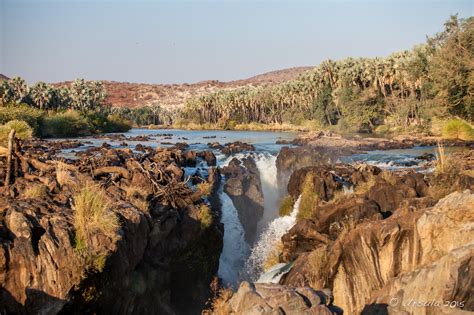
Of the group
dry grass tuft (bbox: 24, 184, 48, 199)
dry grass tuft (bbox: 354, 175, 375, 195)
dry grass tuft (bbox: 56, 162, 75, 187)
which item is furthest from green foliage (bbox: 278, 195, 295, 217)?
dry grass tuft (bbox: 24, 184, 48, 199)

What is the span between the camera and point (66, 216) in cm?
1105

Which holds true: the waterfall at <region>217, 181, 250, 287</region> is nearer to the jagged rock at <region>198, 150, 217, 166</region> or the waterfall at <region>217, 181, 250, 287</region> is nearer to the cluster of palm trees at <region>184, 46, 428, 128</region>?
the jagged rock at <region>198, 150, 217, 166</region>

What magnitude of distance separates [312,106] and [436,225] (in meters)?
77.1

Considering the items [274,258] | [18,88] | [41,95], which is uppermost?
[18,88]

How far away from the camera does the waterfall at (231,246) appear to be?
18.2 m

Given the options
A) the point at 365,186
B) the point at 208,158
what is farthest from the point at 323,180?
the point at 208,158

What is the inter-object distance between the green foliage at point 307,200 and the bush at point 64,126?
136ft

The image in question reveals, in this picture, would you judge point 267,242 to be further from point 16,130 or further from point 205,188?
point 16,130

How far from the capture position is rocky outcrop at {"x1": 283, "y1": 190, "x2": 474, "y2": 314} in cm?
883

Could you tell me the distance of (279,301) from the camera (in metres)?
6.56

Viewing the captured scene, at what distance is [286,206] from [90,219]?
13.4 meters

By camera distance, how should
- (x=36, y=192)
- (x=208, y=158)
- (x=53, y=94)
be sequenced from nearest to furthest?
1. (x=36, y=192)
2. (x=208, y=158)
3. (x=53, y=94)

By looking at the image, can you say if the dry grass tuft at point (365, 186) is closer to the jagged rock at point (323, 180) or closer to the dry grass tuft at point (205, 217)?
the jagged rock at point (323, 180)

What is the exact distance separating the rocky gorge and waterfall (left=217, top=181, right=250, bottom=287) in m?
0.06
